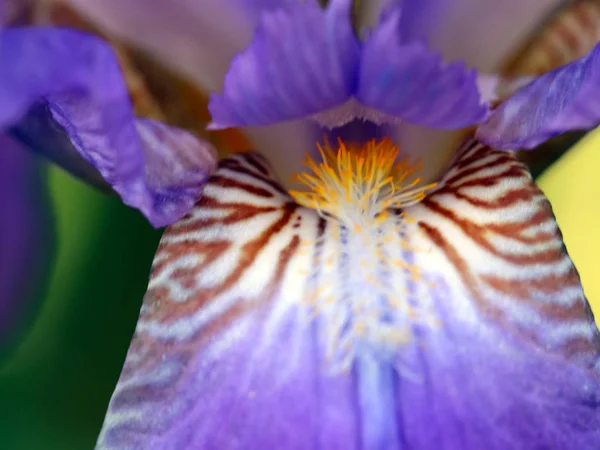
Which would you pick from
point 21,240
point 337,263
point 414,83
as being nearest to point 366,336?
point 337,263

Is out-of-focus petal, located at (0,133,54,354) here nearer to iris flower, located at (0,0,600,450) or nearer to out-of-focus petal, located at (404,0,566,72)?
iris flower, located at (0,0,600,450)

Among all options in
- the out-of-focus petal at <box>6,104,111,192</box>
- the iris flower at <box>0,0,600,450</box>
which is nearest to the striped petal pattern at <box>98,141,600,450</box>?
the iris flower at <box>0,0,600,450</box>

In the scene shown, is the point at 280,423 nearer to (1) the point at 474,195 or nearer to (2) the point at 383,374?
(2) the point at 383,374

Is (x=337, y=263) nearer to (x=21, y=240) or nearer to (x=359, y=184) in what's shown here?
(x=359, y=184)

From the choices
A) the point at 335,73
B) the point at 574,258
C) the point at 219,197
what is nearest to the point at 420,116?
the point at 335,73

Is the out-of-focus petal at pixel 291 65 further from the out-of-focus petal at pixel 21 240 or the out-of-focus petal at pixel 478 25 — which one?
the out-of-focus petal at pixel 21 240
